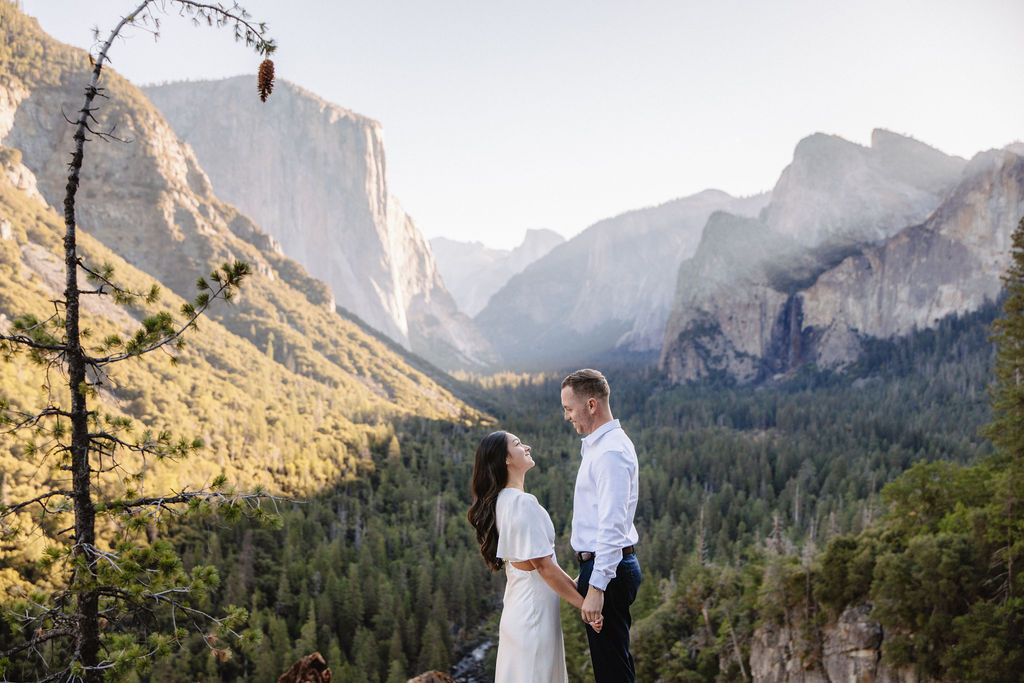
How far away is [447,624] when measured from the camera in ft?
151

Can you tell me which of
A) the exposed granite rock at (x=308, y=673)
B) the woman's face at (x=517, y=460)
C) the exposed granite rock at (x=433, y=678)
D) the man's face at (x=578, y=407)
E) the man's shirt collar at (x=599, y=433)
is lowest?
the exposed granite rock at (x=308, y=673)

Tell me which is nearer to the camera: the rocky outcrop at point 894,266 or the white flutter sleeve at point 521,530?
the white flutter sleeve at point 521,530

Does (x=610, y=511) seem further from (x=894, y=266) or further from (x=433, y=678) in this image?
(x=894, y=266)

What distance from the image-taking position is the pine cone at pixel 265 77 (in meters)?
6.09

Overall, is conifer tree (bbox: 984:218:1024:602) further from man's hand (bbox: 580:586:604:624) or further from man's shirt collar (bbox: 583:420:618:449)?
man's hand (bbox: 580:586:604:624)

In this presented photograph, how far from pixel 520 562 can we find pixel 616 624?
105cm

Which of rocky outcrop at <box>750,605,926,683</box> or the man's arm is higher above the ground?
the man's arm

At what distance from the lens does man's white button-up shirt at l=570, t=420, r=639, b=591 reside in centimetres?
497

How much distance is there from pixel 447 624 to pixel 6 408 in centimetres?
4489

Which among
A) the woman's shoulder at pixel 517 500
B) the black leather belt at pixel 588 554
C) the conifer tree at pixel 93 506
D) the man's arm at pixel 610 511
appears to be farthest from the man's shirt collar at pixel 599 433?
the conifer tree at pixel 93 506

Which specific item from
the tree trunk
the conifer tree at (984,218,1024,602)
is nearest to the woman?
the tree trunk

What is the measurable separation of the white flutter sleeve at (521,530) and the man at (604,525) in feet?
0.95

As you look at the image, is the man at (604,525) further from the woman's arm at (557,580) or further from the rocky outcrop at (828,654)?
the rocky outcrop at (828,654)

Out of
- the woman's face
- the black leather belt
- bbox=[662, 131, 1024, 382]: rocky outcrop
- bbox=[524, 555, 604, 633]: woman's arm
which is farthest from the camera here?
bbox=[662, 131, 1024, 382]: rocky outcrop
